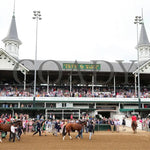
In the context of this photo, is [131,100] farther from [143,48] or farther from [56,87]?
[143,48]

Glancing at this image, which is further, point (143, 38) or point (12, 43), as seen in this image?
point (143, 38)

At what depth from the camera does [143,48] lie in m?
49.6

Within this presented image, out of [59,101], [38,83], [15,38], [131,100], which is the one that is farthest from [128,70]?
[15,38]

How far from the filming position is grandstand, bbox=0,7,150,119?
29266 millimetres

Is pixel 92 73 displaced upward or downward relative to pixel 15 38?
downward

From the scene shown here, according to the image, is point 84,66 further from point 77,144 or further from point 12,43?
point 12,43

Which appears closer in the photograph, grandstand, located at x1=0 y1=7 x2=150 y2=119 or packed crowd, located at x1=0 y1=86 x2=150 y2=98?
grandstand, located at x1=0 y1=7 x2=150 y2=119

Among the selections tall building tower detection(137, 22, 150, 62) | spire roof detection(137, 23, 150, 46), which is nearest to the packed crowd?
tall building tower detection(137, 22, 150, 62)

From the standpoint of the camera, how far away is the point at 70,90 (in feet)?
108

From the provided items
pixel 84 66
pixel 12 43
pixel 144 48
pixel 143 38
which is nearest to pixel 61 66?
pixel 84 66

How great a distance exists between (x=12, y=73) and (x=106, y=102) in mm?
16087

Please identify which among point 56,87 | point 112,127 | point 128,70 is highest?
point 128,70

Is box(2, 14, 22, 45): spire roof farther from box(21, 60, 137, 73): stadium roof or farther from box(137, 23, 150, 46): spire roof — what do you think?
box(137, 23, 150, 46): spire roof

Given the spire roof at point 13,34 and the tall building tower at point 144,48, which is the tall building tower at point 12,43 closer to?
the spire roof at point 13,34
